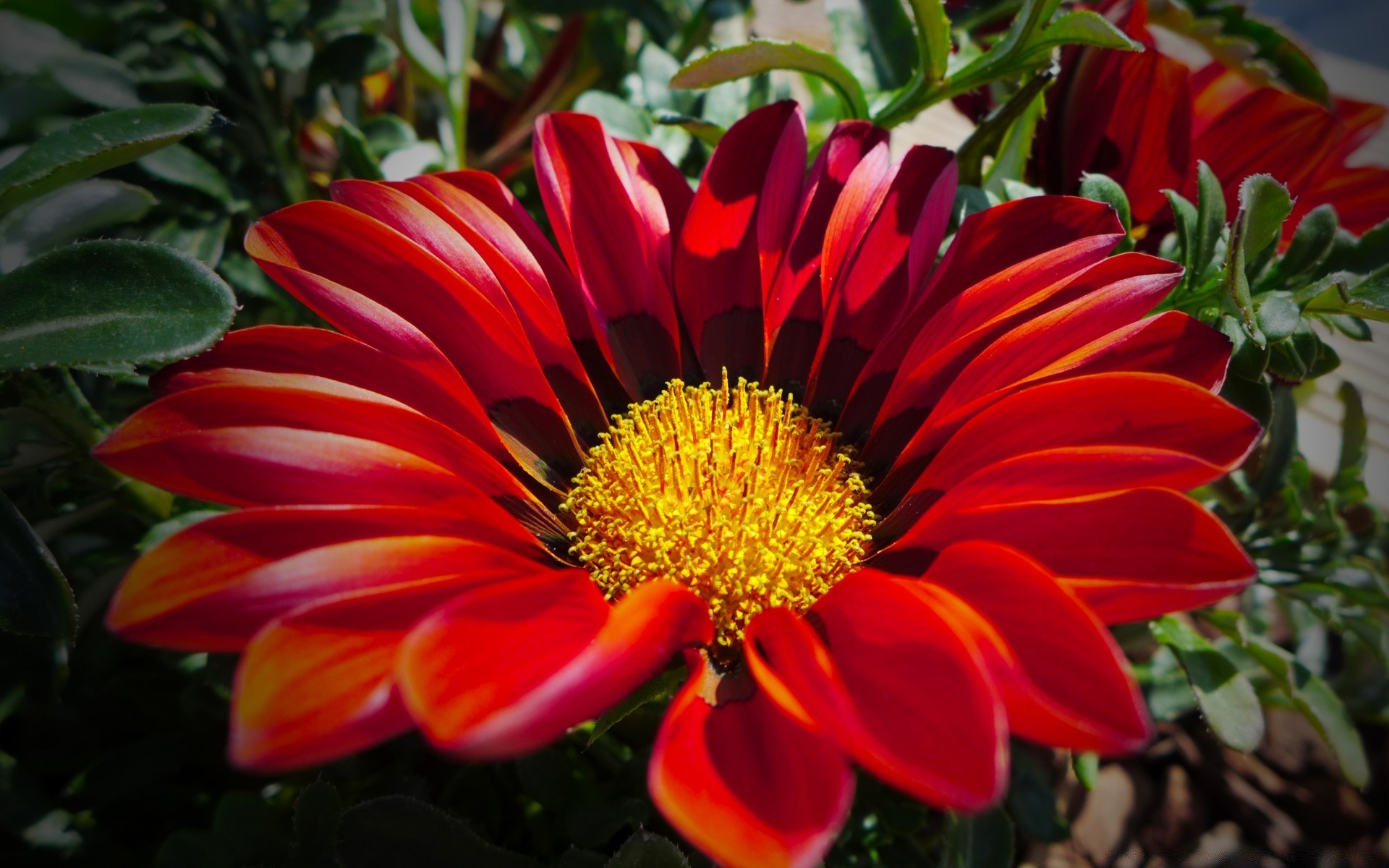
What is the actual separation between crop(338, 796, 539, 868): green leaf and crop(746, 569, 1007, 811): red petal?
253 millimetres

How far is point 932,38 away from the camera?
74 centimetres

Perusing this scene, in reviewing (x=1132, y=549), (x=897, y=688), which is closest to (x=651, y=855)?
(x=897, y=688)

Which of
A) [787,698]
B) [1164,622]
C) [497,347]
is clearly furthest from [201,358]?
[1164,622]

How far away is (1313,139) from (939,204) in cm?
34

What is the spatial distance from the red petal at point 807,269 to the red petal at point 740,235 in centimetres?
1

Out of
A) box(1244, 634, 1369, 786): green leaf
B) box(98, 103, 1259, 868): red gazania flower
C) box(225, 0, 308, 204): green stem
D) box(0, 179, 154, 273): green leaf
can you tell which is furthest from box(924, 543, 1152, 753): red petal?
box(225, 0, 308, 204): green stem

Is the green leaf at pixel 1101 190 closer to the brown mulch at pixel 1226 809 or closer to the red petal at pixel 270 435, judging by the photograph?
the red petal at pixel 270 435

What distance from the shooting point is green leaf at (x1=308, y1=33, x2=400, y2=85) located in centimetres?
102

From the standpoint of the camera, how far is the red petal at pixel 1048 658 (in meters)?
0.37

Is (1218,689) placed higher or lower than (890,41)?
lower

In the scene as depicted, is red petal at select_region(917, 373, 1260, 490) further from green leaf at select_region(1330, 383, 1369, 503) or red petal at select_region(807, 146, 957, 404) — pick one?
green leaf at select_region(1330, 383, 1369, 503)

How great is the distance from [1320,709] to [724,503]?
2.02ft

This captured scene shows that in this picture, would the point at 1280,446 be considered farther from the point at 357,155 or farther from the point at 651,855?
the point at 357,155

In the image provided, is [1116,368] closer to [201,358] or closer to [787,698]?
[787,698]
